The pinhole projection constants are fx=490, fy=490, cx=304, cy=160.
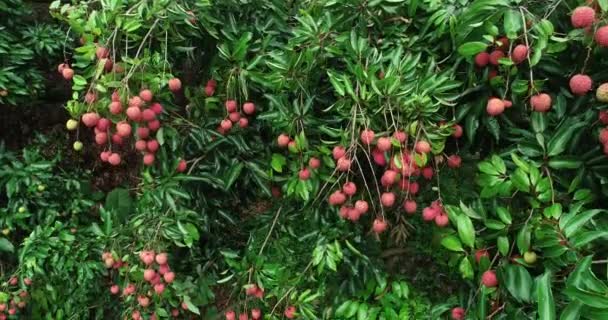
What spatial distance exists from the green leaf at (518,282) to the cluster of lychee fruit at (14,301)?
6.18 ft

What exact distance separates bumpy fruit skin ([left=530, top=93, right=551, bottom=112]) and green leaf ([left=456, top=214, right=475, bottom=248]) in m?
0.29

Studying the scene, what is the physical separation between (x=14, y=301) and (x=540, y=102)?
2.13 meters

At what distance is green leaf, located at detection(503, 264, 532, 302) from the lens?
1.03m

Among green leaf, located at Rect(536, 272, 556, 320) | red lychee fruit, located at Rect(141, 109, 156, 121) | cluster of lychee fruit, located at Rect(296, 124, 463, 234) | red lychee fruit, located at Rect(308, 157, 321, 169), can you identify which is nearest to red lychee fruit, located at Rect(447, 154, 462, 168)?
cluster of lychee fruit, located at Rect(296, 124, 463, 234)

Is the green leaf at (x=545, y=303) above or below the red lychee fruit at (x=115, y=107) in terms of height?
above

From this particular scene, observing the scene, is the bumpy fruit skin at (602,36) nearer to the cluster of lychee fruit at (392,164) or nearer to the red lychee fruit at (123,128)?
the cluster of lychee fruit at (392,164)

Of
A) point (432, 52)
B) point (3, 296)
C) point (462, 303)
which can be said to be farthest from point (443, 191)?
point (3, 296)

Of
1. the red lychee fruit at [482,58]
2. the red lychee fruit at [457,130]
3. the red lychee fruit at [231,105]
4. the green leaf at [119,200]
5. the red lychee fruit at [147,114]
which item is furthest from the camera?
the green leaf at [119,200]

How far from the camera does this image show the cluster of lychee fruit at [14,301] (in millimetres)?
2051

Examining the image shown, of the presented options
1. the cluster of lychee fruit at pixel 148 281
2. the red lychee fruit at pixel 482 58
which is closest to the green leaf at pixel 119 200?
the cluster of lychee fruit at pixel 148 281

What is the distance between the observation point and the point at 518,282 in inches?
41.5

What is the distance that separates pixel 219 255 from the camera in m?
1.92

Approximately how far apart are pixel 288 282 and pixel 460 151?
700 mm

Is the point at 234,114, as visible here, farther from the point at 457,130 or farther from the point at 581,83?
the point at 581,83
